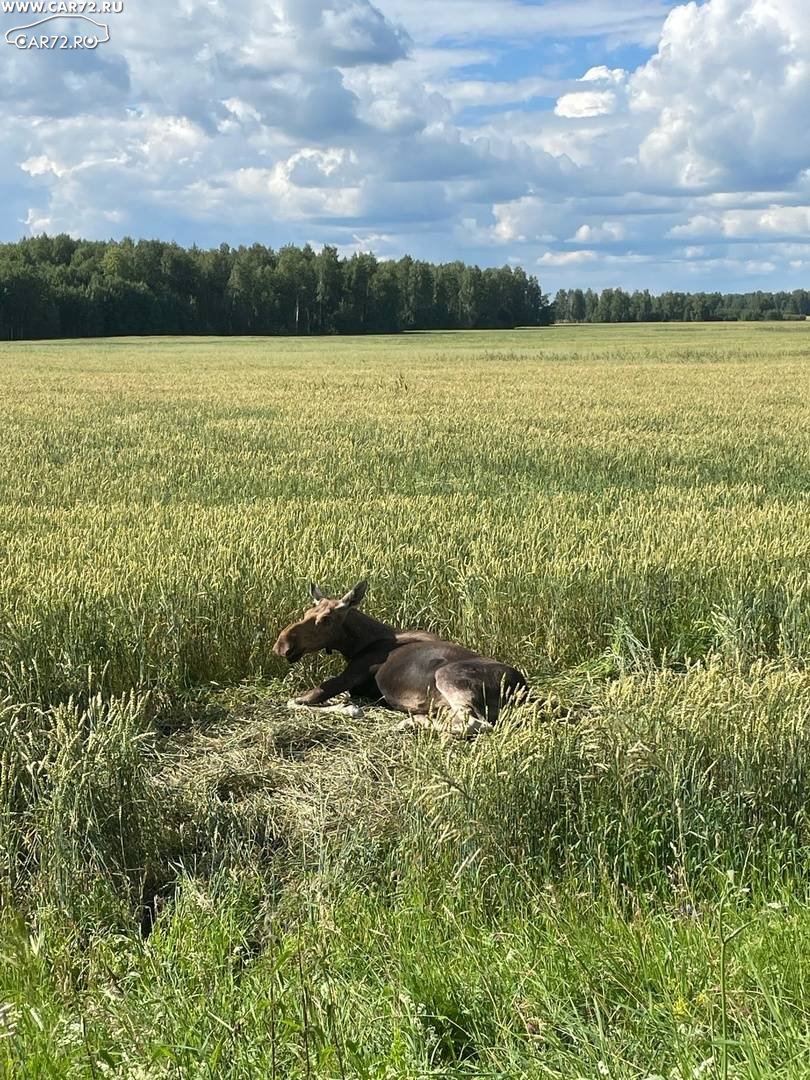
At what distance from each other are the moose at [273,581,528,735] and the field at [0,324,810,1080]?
0.23 meters

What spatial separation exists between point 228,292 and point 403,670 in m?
124

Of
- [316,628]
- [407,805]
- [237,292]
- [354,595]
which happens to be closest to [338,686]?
[316,628]

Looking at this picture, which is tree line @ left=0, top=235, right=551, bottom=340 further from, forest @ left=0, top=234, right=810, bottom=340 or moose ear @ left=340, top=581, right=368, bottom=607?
moose ear @ left=340, top=581, right=368, bottom=607

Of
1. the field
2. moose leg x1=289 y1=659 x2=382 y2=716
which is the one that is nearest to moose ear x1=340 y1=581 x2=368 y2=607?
moose leg x1=289 y1=659 x2=382 y2=716

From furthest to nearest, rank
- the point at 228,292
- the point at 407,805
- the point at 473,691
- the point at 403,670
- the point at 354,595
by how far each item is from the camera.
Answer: the point at 228,292 → the point at 354,595 → the point at 403,670 → the point at 473,691 → the point at 407,805

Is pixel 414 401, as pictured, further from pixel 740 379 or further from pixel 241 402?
pixel 740 379

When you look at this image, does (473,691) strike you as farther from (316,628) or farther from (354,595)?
(316,628)

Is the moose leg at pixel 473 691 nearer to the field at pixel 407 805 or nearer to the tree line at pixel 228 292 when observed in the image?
the field at pixel 407 805

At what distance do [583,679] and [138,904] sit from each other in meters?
3.60

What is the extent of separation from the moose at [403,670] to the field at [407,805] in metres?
0.23

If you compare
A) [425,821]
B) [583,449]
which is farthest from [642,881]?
[583,449]

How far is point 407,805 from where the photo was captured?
14.9 feet

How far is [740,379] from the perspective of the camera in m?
35.7

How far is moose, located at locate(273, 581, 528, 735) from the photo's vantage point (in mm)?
5715
